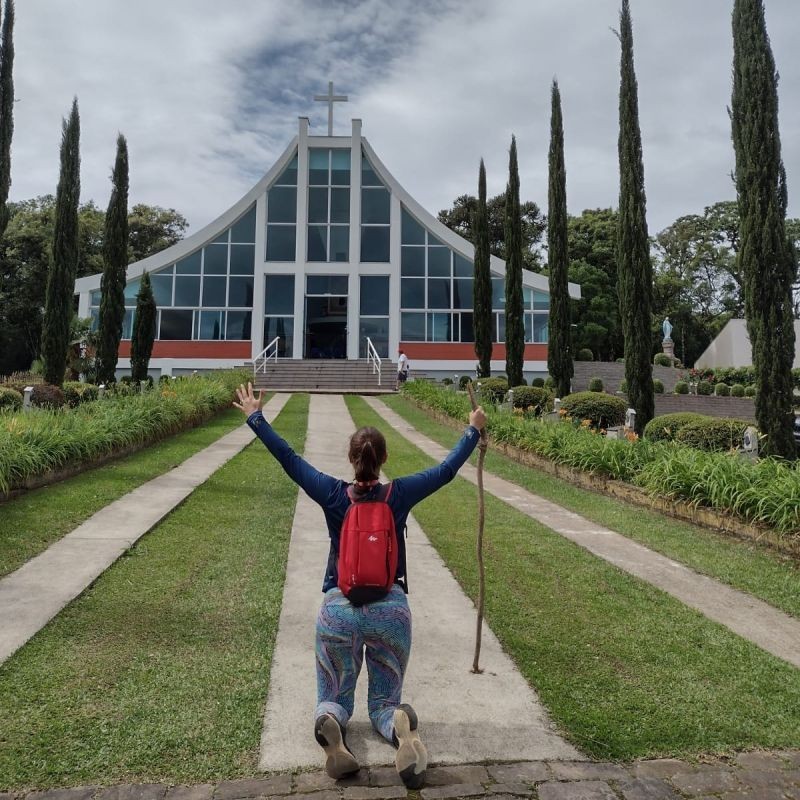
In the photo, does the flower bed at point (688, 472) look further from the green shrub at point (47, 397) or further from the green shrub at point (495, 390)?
the green shrub at point (47, 397)

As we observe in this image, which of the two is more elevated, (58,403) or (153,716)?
(58,403)

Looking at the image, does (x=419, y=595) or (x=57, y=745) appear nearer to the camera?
(x=57, y=745)

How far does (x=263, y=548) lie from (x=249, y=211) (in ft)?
85.8

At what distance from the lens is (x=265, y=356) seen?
88.5 feet

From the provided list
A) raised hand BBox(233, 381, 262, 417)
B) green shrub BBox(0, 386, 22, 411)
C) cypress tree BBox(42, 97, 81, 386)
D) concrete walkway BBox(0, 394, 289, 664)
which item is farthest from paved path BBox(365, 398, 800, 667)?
cypress tree BBox(42, 97, 81, 386)

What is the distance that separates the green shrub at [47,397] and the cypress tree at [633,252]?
12537mm

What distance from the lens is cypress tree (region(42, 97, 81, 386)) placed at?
15.9 metres

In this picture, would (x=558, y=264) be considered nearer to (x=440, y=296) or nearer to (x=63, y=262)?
(x=440, y=296)

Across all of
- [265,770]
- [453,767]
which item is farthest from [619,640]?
[265,770]

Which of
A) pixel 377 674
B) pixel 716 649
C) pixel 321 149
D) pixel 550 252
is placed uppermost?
pixel 321 149

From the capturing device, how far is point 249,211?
28.3m

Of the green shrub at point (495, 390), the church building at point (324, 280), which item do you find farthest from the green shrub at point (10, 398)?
the church building at point (324, 280)

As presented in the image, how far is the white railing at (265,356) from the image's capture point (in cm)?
2466

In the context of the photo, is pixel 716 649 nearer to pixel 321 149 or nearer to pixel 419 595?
pixel 419 595
